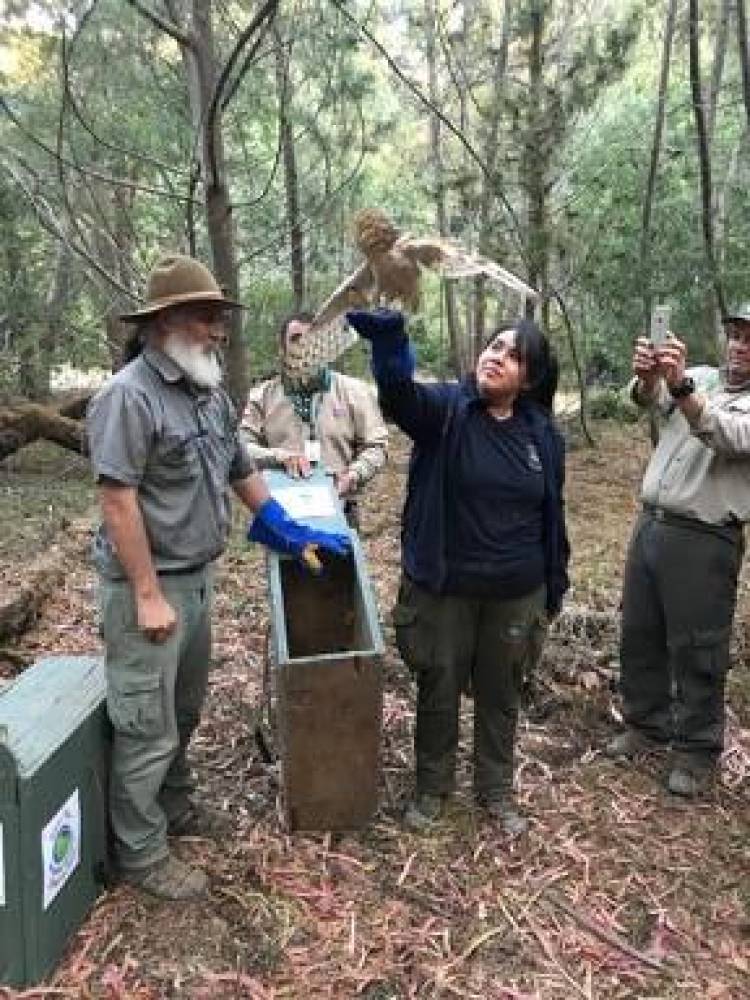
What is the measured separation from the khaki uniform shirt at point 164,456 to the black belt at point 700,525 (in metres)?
1.74

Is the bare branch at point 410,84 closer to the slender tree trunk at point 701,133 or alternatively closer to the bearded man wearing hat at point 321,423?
the slender tree trunk at point 701,133

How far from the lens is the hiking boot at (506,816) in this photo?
11.6ft

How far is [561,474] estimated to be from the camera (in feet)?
11.3

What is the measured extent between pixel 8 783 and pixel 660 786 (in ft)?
8.39

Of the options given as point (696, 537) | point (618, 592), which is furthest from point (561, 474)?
point (618, 592)

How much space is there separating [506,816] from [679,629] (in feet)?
3.25

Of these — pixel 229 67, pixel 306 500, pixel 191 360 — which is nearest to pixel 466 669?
pixel 306 500

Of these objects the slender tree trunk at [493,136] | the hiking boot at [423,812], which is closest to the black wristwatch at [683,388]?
the hiking boot at [423,812]

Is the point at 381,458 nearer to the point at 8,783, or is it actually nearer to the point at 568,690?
the point at 568,690

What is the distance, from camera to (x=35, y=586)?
223 inches

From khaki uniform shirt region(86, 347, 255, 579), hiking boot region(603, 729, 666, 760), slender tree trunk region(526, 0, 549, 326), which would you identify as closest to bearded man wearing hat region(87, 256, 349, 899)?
khaki uniform shirt region(86, 347, 255, 579)

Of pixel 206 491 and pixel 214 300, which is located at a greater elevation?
pixel 214 300

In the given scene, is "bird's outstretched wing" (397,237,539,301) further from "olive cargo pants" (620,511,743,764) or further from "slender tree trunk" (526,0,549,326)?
"slender tree trunk" (526,0,549,326)

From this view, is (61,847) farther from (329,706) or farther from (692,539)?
(692,539)
